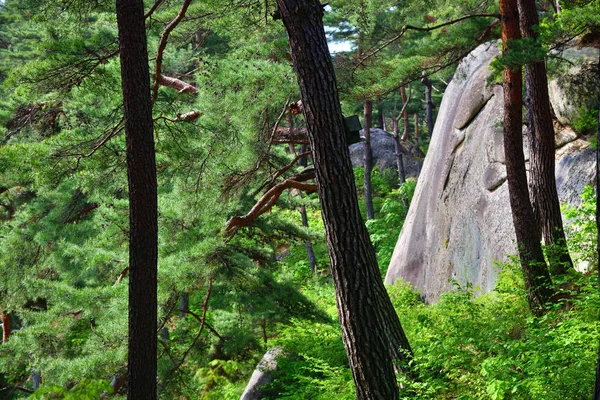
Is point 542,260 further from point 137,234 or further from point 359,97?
point 137,234

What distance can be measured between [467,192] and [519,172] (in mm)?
3935

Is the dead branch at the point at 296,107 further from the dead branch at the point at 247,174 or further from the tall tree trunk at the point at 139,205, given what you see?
the tall tree trunk at the point at 139,205

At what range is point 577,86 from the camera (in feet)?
30.7

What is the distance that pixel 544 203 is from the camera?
25.5ft

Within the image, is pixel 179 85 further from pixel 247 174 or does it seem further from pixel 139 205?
pixel 139 205

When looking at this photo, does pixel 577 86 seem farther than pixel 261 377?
No

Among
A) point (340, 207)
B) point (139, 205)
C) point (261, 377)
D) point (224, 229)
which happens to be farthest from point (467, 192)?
point (139, 205)

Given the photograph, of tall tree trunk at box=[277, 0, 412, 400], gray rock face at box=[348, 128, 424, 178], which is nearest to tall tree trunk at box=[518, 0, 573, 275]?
tall tree trunk at box=[277, 0, 412, 400]

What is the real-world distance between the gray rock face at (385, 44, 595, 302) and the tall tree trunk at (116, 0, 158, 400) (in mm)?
5325

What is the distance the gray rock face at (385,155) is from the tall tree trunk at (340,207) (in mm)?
23001

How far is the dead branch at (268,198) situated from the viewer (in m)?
10.0

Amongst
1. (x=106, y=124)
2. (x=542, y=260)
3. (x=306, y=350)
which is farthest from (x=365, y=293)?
(x=306, y=350)

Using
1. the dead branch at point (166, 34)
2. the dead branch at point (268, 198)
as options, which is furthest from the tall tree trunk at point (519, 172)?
the dead branch at point (166, 34)

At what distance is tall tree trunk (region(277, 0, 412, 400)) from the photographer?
5.11 meters
